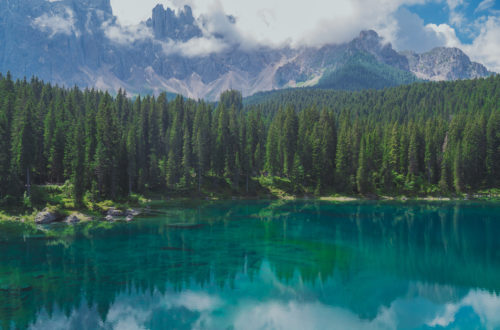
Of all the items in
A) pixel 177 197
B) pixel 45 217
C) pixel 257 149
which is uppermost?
pixel 257 149

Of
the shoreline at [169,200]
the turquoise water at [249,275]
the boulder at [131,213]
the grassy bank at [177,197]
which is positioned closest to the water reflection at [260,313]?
the turquoise water at [249,275]

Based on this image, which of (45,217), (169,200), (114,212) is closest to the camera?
(45,217)

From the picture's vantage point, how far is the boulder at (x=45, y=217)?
57.5m

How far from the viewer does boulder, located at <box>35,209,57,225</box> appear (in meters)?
57.5

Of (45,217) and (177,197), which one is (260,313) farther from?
(177,197)

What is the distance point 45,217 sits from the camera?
5812 cm

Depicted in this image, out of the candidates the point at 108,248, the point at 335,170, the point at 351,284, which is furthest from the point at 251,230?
the point at 335,170

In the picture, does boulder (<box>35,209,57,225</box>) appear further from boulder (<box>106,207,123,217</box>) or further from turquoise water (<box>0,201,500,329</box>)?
boulder (<box>106,207,123,217</box>)

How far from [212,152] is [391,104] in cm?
12506

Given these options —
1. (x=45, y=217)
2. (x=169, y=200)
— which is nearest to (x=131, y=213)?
(x=45, y=217)

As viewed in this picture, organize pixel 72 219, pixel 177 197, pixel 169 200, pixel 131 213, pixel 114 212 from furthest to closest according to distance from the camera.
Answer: pixel 177 197, pixel 169 200, pixel 131 213, pixel 114 212, pixel 72 219

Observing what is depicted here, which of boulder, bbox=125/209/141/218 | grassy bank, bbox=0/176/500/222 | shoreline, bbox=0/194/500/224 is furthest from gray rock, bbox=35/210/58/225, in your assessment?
boulder, bbox=125/209/141/218

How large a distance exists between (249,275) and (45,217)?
1549 inches

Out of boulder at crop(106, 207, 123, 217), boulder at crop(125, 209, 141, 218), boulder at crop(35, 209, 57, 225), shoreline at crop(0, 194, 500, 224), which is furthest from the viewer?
boulder at crop(125, 209, 141, 218)
